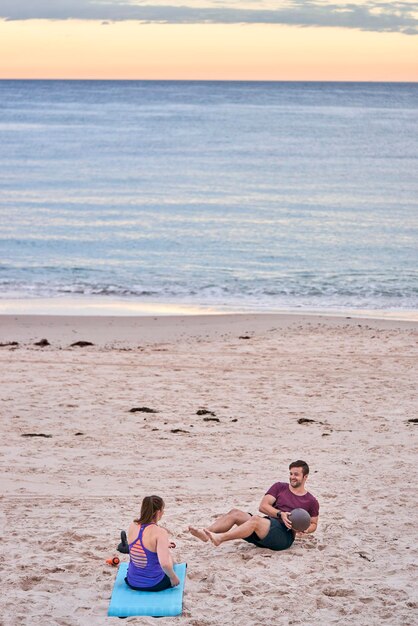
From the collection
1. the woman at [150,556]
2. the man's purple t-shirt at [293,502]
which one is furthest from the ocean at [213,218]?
the woman at [150,556]

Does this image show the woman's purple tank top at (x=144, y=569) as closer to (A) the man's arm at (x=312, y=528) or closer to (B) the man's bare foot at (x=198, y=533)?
(B) the man's bare foot at (x=198, y=533)

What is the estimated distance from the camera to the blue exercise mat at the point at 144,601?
7293 millimetres

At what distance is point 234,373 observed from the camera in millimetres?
15125

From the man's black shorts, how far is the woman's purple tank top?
3.99 ft

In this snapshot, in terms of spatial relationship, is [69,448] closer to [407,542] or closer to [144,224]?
[407,542]

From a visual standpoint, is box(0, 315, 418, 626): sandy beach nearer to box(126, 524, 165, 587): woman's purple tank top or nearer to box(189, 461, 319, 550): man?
box(189, 461, 319, 550): man

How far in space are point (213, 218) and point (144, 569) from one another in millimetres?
30411

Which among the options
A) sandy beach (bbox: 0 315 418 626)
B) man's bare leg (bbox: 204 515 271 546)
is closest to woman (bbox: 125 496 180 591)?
sandy beach (bbox: 0 315 418 626)

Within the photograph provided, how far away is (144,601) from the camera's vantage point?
752 centimetres

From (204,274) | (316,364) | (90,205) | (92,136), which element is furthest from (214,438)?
(92,136)

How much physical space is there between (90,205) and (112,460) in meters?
31.1

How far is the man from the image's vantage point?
8.56 m

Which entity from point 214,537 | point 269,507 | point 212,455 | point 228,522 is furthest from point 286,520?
point 212,455

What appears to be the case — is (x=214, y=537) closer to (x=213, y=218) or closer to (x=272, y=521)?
(x=272, y=521)
